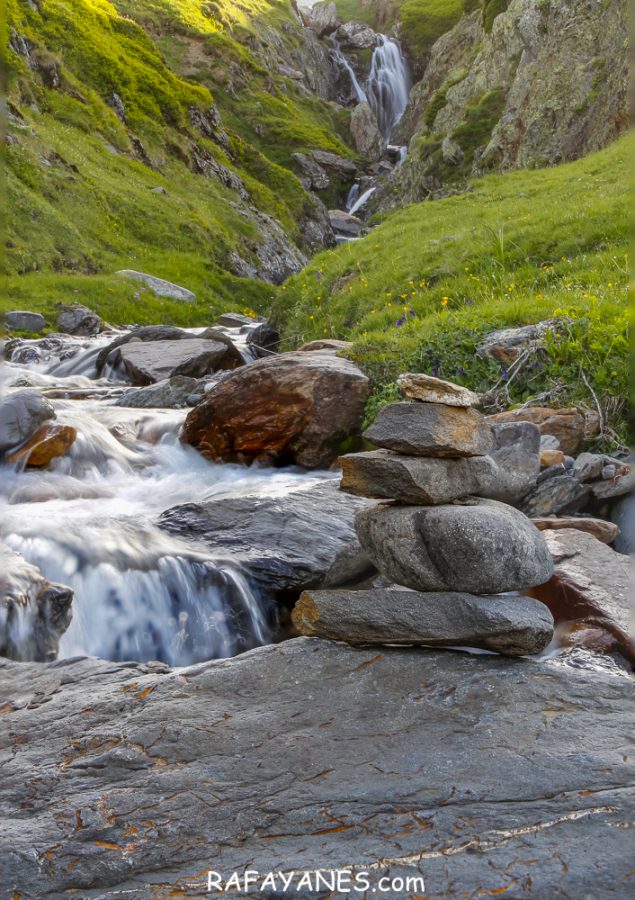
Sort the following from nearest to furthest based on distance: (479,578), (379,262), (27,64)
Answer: (479,578) → (379,262) → (27,64)

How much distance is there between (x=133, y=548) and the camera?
8.48 metres

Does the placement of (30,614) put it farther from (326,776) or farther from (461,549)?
(461,549)

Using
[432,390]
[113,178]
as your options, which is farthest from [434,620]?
[113,178]

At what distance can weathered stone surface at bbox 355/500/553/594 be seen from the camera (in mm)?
5008

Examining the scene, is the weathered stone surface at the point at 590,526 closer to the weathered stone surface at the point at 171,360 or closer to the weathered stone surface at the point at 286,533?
the weathered stone surface at the point at 286,533

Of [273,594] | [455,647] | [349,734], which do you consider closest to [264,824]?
[349,734]

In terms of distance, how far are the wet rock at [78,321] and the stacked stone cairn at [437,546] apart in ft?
71.5

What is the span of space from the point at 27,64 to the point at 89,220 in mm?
12034

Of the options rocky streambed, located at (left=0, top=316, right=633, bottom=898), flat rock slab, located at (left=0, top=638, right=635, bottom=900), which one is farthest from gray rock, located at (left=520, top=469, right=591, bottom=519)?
flat rock slab, located at (left=0, top=638, right=635, bottom=900)

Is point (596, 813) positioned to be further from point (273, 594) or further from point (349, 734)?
point (273, 594)

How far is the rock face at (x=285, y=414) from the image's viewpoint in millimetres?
12047

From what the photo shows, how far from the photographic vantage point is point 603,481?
8781mm

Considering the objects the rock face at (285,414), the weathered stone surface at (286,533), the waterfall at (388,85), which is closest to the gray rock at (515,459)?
the weathered stone surface at (286,533)

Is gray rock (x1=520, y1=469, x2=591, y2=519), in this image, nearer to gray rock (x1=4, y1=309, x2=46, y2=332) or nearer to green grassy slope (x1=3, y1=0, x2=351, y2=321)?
gray rock (x1=4, y1=309, x2=46, y2=332)
